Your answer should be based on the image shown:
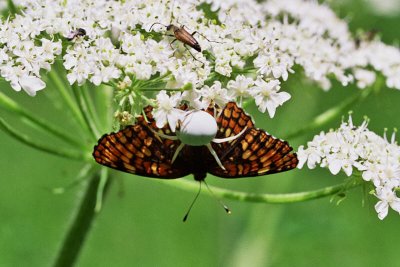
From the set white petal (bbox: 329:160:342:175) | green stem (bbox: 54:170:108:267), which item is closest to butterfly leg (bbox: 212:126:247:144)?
→ white petal (bbox: 329:160:342:175)

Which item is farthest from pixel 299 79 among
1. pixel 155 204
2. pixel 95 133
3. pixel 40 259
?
pixel 155 204

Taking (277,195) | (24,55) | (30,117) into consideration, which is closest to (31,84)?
(24,55)

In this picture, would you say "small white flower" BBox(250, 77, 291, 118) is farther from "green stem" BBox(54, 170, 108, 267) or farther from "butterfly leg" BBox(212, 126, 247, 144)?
"green stem" BBox(54, 170, 108, 267)

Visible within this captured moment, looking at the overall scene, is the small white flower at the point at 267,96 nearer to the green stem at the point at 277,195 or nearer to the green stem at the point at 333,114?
the green stem at the point at 277,195

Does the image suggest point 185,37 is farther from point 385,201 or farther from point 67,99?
point 385,201

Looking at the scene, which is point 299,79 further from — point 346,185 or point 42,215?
point 42,215
